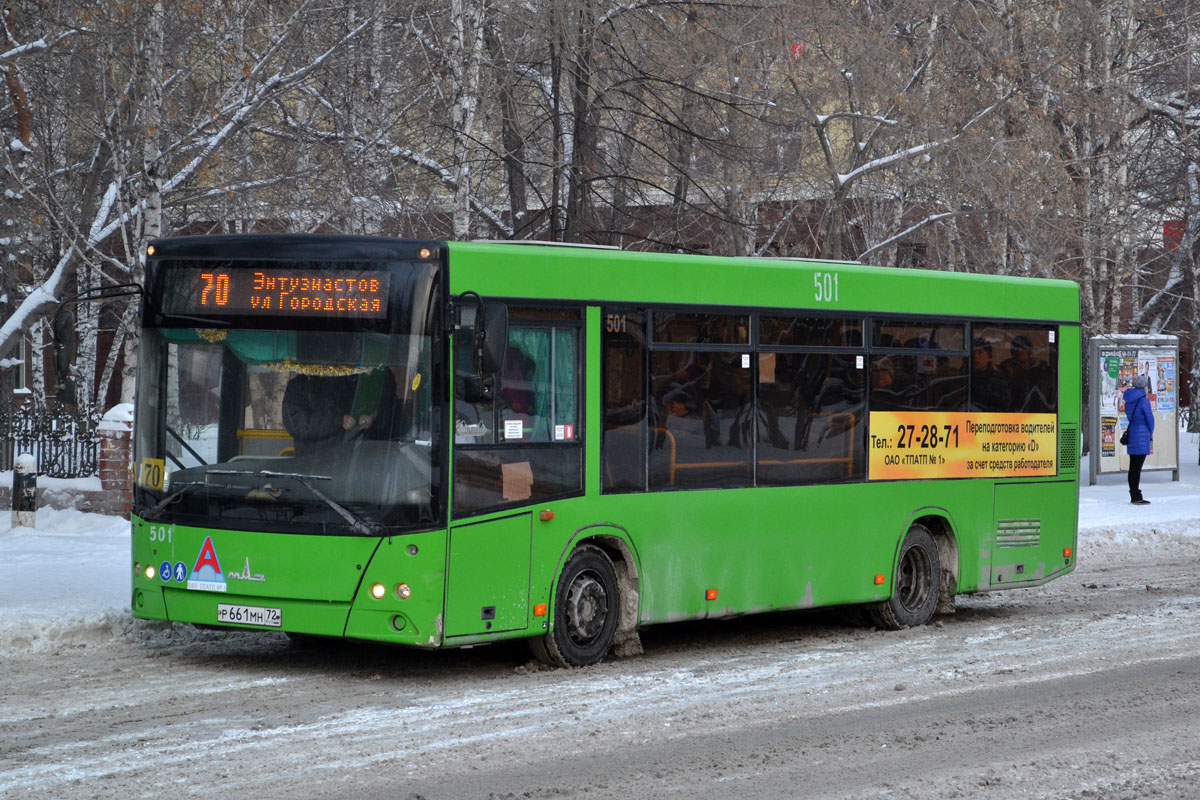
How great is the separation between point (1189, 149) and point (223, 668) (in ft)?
88.5

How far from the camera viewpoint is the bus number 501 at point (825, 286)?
12094mm

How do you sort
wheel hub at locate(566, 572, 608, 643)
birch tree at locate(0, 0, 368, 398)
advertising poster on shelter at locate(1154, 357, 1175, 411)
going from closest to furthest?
wheel hub at locate(566, 572, 608, 643) → birch tree at locate(0, 0, 368, 398) → advertising poster on shelter at locate(1154, 357, 1175, 411)

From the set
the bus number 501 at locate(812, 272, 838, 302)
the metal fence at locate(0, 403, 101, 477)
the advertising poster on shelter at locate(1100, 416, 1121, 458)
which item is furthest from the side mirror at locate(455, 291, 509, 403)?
the advertising poster on shelter at locate(1100, 416, 1121, 458)

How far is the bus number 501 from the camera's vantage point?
1209 centimetres

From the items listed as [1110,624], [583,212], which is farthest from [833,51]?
[1110,624]

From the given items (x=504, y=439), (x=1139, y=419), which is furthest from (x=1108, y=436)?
(x=504, y=439)

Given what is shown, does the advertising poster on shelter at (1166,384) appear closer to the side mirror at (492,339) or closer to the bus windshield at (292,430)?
the side mirror at (492,339)

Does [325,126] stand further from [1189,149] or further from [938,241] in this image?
[1189,149]

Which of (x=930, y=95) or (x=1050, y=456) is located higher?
(x=930, y=95)

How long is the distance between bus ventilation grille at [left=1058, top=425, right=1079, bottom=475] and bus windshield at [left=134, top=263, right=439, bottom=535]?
266 inches

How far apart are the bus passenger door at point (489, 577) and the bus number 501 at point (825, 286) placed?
3208 mm

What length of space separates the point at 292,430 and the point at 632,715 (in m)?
2.66

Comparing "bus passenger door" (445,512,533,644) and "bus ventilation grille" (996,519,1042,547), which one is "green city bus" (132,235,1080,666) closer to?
"bus passenger door" (445,512,533,644)

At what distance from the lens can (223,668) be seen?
10.2 metres
